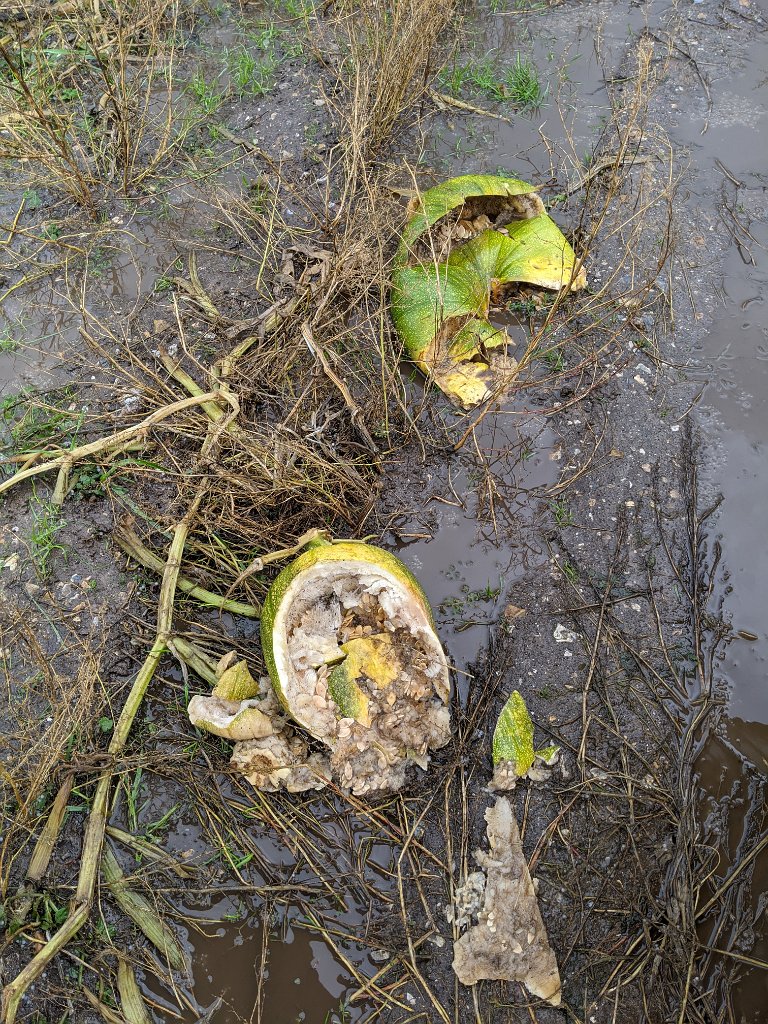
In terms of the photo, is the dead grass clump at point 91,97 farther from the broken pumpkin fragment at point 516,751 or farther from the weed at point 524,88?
the broken pumpkin fragment at point 516,751

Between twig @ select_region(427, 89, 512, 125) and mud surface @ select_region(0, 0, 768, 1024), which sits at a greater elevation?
twig @ select_region(427, 89, 512, 125)

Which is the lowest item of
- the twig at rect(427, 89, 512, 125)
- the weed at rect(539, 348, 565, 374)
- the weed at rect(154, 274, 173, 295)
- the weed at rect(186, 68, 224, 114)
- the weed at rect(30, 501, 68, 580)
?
the weed at rect(30, 501, 68, 580)

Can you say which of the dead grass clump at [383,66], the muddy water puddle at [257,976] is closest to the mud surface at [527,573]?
the muddy water puddle at [257,976]

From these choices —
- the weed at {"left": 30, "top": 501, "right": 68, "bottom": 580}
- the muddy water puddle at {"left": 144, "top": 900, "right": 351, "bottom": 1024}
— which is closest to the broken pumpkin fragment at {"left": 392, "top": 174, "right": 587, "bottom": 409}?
the weed at {"left": 30, "top": 501, "right": 68, "bottom": 580}

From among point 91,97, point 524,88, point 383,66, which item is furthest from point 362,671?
point 91,97

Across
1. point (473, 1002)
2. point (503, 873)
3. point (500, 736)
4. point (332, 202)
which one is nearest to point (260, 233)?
point (332, 202)

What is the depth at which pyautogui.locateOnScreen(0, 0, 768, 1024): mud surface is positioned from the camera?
2.46 meters

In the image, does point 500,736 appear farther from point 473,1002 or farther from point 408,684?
point 473,1002

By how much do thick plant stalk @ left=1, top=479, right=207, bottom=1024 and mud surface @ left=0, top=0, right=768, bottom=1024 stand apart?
0.32 feet

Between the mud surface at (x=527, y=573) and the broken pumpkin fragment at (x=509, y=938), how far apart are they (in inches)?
2.5

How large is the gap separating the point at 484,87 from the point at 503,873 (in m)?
4.11

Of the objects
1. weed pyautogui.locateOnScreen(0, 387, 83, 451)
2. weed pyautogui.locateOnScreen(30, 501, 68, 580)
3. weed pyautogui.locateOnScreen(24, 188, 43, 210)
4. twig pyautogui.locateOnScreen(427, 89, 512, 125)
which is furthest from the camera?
twig pyautogui.locateOnScreen(427, 89, 512, 125)

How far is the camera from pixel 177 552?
299 cm

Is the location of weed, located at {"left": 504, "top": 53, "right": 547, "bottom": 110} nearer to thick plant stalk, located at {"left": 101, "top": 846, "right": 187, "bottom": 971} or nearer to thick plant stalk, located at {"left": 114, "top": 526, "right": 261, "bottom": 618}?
thick plant stalk, located at {"left": 114, "top": 526, "right": 261, "bottom": 618}
